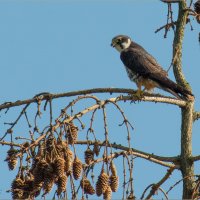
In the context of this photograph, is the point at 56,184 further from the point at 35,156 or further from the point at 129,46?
the point at 129,46

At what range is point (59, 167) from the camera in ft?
11.8

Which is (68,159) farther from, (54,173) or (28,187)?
(28,187)

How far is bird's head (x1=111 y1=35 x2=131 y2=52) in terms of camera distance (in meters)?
8.80

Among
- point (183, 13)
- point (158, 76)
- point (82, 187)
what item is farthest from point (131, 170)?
point (158, 76)

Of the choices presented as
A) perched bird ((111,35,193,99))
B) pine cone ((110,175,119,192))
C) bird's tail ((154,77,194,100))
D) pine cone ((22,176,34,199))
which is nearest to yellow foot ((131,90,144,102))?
bird's tail ((154,77,194,100))

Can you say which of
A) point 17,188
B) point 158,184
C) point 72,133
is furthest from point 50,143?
point 158,184

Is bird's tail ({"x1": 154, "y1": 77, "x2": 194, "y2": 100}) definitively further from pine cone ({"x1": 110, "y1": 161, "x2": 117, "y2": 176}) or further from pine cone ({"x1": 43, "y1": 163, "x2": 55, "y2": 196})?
pine cone ({"x1": 43, "y1": 163, "x2": 55, "y2": 196})

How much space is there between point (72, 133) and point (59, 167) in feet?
1.45

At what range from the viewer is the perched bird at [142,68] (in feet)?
23.6

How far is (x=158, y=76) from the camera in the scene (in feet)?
24.0

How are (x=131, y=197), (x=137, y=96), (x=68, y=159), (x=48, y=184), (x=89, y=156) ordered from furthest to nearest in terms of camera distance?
(x=137, y=96) < (x=89, y=156) < (x=131, y=197) < (x=68, y=159) < (x=48, y=184)

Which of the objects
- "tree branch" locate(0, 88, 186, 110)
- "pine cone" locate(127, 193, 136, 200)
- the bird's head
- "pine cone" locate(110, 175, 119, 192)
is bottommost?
"pine cone" locate(127, 193, 136, 200)

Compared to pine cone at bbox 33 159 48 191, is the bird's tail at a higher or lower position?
higher

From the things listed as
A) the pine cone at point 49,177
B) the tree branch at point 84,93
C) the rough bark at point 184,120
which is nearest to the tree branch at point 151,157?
the rough bark at point 184,120
